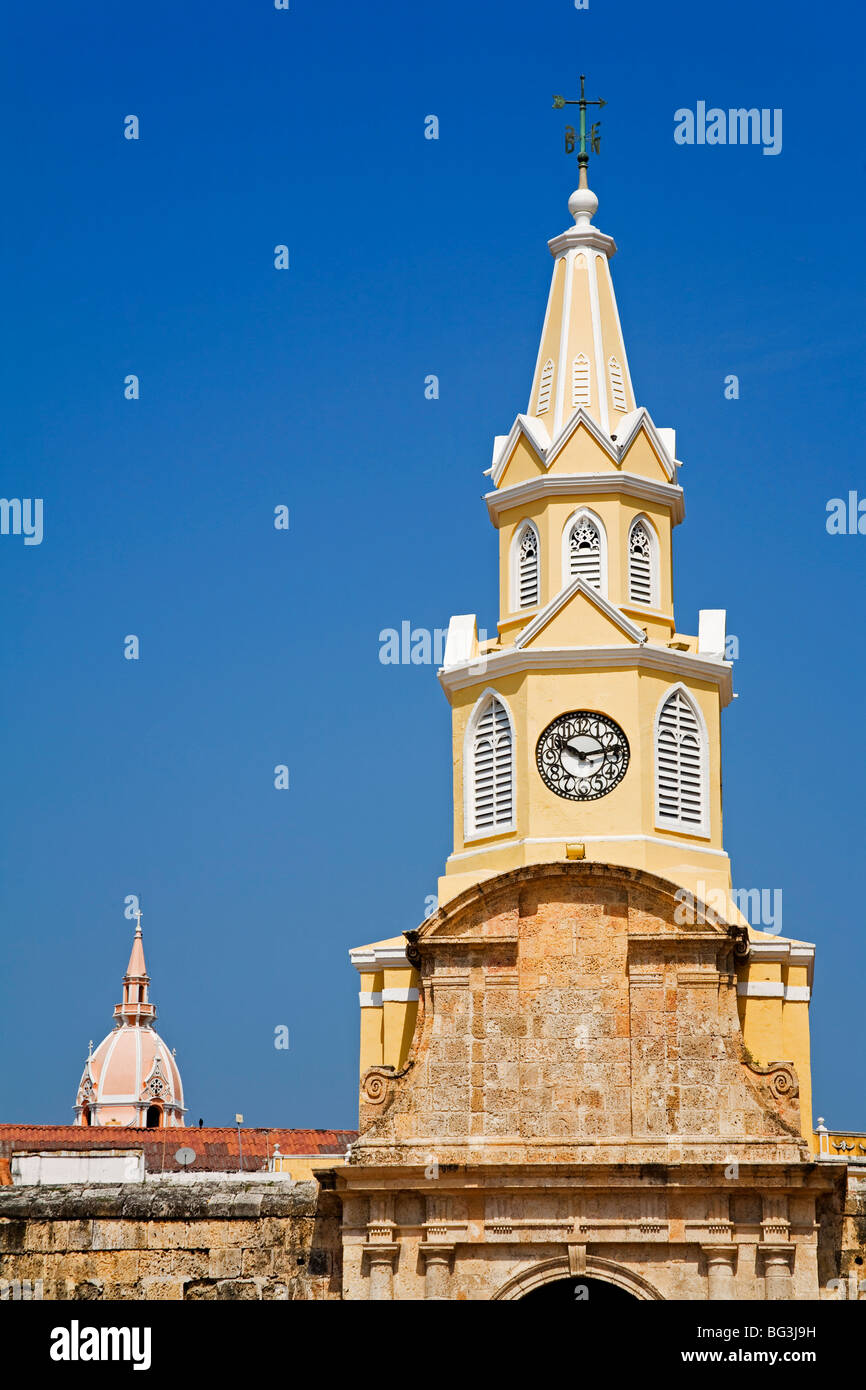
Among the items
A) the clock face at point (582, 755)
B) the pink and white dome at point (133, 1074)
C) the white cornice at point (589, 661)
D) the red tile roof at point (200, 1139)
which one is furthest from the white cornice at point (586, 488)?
the pink and white dome at point (133, 1074)

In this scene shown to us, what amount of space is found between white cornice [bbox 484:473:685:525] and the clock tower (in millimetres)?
28

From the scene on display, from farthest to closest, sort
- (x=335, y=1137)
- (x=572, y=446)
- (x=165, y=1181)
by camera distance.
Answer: (x=335, y=1137)
(x=572, y=446)
(x=165, y=1181)

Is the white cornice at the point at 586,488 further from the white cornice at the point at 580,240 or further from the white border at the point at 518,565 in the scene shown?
the white cornice at the point at 580,240

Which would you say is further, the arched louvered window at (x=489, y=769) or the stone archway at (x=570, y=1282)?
the arched louvered window at (x=489, y=769)

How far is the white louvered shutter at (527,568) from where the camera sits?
46.0 m

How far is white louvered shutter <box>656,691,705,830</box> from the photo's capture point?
43656mm

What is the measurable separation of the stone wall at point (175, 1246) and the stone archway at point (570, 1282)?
324 centimetres

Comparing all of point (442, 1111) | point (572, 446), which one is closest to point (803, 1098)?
point (442, 1111)

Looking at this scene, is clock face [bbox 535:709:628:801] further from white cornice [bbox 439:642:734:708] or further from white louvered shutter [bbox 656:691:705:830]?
white cornice [bbox 439:642:734:708]

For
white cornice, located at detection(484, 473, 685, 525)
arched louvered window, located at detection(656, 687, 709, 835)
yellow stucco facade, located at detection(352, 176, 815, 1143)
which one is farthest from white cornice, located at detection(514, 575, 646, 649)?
white cornice, located at detection(484, 473, 685, 525)

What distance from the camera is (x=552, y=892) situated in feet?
133

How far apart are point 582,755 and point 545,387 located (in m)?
8.41
